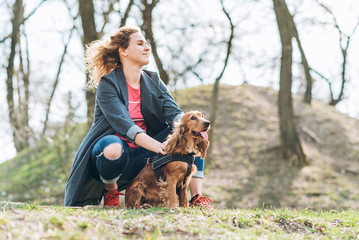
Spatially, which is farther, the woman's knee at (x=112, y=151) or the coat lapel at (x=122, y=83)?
the coat lapel at (x=122, y=83)

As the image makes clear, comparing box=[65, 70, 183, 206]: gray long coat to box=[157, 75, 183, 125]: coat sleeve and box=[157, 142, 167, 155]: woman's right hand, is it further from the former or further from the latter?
box=[157, 142, 167, 155]: woman's right hand

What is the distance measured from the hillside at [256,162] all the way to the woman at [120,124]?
245 inches

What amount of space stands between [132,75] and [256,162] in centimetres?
817

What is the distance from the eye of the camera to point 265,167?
1152cm

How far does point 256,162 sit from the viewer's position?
38.9ft

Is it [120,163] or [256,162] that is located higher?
[120,163]

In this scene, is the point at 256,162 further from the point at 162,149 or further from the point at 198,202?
the point at 162,149

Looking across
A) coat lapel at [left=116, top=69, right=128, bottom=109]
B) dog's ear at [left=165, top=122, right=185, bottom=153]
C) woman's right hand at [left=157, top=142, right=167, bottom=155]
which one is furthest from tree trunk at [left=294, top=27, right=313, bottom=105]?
woman's right hand at [left=157, top=142, right=167, bottom=155]

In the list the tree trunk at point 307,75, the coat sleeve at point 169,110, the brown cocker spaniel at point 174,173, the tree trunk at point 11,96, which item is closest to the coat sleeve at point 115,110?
the brown cocker spaniel at point 174,173

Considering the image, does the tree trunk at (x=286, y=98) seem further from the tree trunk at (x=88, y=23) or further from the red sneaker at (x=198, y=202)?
the red sneaker at (x=198, y=202)

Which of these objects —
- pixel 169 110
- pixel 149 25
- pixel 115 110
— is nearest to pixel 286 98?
pixel 149 25

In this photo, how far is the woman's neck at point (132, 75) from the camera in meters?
4.46

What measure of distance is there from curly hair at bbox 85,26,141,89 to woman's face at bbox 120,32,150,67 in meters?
0.07

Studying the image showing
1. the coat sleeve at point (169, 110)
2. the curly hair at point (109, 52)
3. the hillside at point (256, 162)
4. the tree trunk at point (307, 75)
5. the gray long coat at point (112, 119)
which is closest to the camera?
the gray long coat at point (112, 119)
